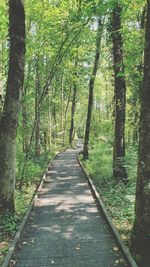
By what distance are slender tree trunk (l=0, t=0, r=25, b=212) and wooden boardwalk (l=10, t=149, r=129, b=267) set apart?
1.58 m

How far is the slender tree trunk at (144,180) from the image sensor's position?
7539 millimetres

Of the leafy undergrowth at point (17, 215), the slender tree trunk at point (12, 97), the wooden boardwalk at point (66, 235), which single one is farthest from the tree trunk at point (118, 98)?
the slender tree trunk at point (12, 97)

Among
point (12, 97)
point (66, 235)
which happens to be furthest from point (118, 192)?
point (12, 97)

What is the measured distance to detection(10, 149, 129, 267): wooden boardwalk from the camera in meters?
8.04

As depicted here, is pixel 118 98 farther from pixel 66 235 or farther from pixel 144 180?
pixel 144 180

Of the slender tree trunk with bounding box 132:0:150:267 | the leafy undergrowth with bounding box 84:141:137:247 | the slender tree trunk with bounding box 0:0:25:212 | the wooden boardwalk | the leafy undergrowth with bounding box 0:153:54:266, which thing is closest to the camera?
the slender tree trunk with bounding box 132:0:150:267

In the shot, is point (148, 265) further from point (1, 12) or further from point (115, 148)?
point (1, 12)

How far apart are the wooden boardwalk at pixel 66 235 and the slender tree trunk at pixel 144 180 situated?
19.3 inches

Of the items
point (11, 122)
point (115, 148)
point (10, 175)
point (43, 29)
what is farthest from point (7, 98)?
point (43, 29)

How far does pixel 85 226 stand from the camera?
10555 mm

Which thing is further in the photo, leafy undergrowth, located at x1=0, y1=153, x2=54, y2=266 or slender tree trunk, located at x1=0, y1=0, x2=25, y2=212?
slender tree trunk, located at x1=0, y1=0, x2=25, y2=212

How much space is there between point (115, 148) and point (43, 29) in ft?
21.5

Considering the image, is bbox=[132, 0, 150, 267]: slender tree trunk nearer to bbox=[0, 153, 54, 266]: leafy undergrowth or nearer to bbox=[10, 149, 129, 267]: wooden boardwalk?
bbox=[10, 149, 129, 267]: wooden boardwalk

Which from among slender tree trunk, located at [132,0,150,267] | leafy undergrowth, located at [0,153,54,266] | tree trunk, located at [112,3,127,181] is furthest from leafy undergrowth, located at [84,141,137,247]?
leafy undergrowth, located at [0,153,54,266]
